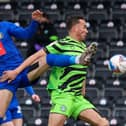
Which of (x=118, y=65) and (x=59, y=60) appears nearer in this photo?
(x=118, y=65)

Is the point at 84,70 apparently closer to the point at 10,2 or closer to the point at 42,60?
the point at 42,60

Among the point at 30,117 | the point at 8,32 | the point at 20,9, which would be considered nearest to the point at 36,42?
the point at 30,117

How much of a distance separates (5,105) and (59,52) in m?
0.74

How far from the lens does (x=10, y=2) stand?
12.8 m

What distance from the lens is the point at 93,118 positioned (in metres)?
6.38

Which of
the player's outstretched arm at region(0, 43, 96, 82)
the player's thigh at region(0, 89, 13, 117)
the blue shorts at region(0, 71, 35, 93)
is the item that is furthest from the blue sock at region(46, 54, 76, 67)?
the player's thigh at region(0, 89, 13, 117)

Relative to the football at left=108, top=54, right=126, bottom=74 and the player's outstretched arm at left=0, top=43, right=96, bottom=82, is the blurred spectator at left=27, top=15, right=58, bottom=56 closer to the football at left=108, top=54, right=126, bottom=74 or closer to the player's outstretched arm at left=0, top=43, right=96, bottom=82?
the player's outstretched arm at left=0, top=43, right=96, bottom=82

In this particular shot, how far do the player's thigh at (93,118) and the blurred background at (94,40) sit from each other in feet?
10.8

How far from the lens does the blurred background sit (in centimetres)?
998

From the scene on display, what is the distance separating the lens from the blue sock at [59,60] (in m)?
6.28

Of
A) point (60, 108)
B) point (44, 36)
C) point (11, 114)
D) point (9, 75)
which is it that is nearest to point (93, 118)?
point (60, 108)

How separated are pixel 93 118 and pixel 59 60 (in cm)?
62

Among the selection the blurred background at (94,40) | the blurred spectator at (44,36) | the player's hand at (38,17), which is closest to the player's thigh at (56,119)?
the player's hand at (38,17)

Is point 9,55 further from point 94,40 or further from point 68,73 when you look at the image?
point 94,40
